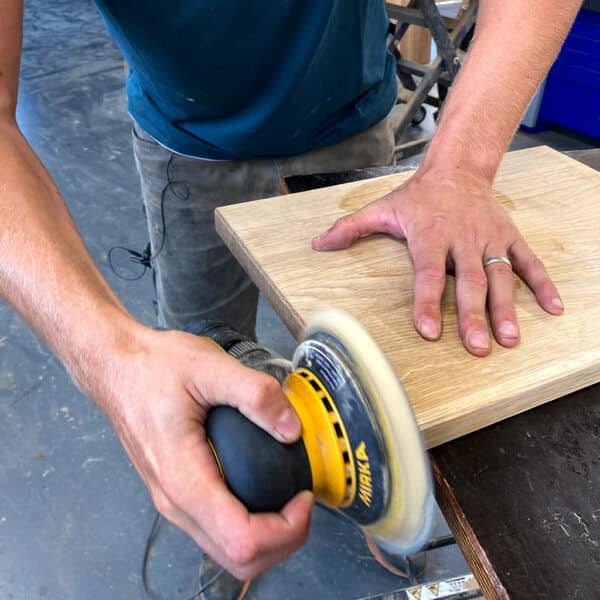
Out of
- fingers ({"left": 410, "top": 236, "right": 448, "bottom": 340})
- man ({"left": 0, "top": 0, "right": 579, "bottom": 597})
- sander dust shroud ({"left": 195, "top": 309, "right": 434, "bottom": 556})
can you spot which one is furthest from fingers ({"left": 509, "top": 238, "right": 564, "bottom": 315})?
sander dust shroud ({"left": 195, "top": 309, "right": 434, "bottom": 556})

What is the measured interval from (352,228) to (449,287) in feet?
0.60

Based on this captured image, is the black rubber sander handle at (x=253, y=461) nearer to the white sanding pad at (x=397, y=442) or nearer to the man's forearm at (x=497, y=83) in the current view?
the white sanding pad at (x=397, y=442)

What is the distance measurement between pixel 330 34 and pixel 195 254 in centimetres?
60

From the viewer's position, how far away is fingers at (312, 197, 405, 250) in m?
0.94

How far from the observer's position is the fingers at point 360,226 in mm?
945

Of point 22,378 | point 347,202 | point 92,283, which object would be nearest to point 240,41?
point 347,202

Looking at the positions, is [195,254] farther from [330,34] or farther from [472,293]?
[472,293]

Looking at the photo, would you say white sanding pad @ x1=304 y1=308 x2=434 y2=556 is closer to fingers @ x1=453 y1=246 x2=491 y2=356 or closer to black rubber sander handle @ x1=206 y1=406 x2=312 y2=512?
black rubber sander handle @ x1=206 y1=406 x2=312 y2=512

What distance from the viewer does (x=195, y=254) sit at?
144 cm

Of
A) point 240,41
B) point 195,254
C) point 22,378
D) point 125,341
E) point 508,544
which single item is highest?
point 240,41

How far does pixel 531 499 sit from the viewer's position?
0.66 meters

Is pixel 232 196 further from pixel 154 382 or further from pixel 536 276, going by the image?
pixel 154 382

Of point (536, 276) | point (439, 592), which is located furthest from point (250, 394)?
point (439, 592)

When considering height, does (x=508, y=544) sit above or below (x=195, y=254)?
above
